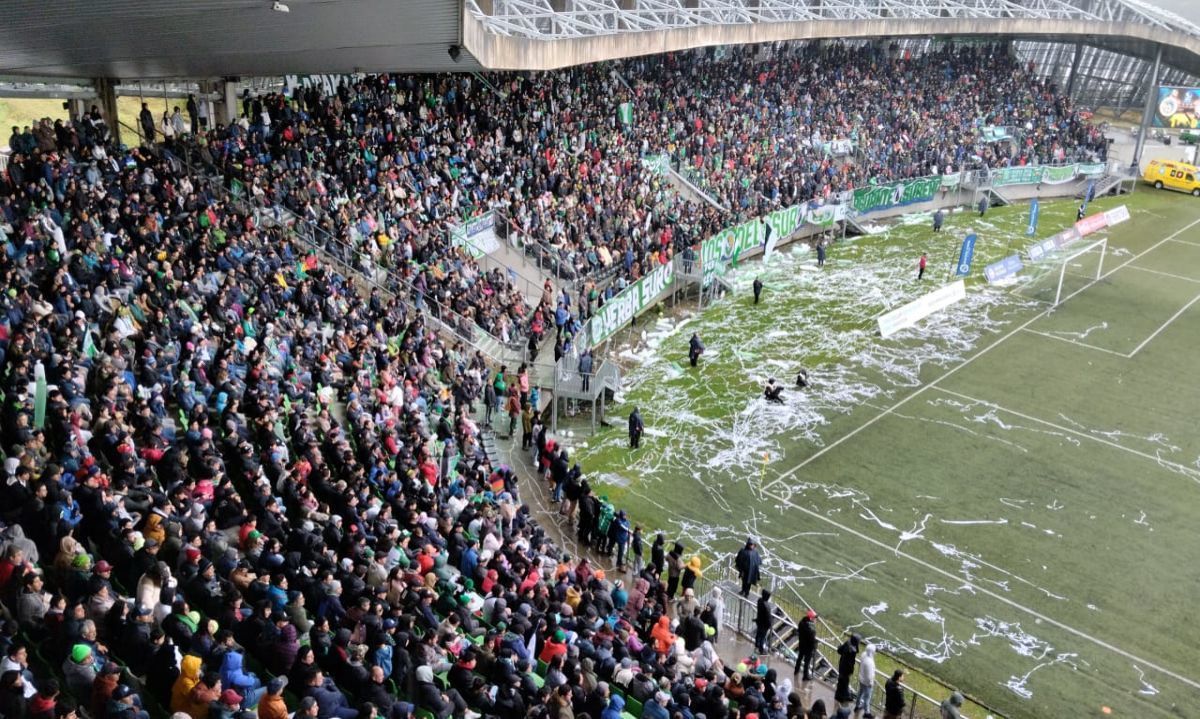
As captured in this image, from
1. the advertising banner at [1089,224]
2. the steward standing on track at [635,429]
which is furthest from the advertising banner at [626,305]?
the advertising banner at [1089,224]

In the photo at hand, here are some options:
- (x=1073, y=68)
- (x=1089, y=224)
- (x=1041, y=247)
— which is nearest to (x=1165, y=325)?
(x=1041, y=247)

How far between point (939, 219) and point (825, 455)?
24196 mm

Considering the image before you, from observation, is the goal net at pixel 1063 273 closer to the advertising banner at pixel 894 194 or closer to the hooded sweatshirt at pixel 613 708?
the advertising banner at pixel 894 194

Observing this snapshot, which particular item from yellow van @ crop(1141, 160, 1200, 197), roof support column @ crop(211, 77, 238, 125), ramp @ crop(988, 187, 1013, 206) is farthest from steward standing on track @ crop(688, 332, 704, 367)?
yellow van @ crop(1141, 160, 1200, 197)

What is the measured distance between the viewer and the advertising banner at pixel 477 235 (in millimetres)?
30242

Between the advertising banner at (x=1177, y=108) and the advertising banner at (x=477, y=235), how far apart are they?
4658 centimetres

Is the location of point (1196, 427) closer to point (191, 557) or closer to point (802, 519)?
point (802, 519)

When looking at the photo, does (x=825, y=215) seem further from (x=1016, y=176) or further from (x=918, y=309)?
(x=1016, y=176)

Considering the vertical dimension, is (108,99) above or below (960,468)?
above

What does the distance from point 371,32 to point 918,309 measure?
63.8ft

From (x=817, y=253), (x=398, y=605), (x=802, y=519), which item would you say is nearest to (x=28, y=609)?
(x=398, y=605)

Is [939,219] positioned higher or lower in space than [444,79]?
lower

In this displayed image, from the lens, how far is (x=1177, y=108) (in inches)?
2359

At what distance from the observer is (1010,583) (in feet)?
67.8
